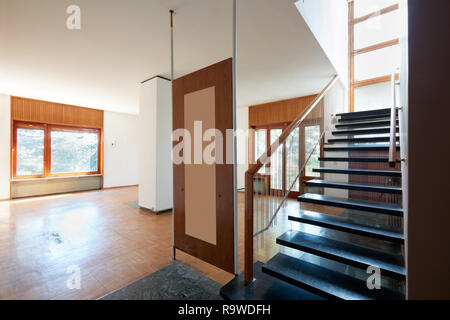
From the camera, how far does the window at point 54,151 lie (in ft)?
19.4

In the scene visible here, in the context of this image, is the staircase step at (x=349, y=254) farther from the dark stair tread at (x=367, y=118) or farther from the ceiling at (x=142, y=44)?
the dark stair tread at (x=367, y=118)

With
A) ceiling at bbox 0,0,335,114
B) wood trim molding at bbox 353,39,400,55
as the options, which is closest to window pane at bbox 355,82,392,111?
wood trim molding at bbox 353,39,400,55

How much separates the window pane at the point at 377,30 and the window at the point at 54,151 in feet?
28.8

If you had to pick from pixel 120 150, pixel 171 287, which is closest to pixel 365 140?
pixel 171 287

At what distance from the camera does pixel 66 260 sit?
8.20 feet

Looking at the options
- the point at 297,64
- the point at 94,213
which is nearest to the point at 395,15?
the point at 297,64

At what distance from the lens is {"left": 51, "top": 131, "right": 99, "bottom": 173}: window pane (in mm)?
6504

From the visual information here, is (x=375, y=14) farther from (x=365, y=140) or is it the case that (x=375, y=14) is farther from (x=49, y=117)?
(x=49, y=117)

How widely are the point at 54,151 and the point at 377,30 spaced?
32.5ft

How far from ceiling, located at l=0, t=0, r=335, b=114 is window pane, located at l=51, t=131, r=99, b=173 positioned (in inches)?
74.5

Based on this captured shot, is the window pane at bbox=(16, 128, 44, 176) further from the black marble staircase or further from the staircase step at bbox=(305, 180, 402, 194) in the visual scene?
the staircase step at bbox=(305, 180, 402, 194)
